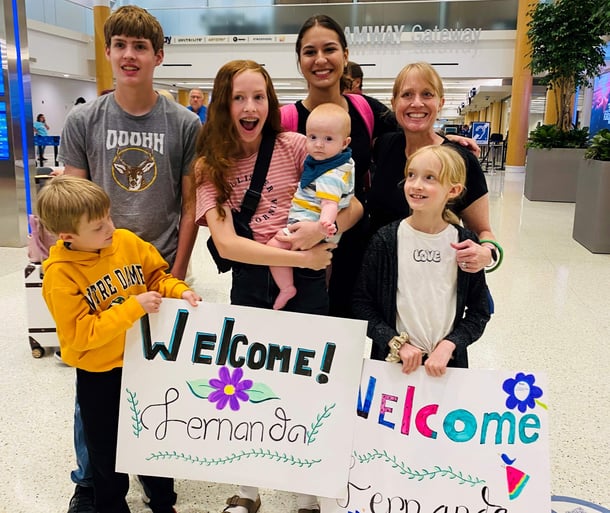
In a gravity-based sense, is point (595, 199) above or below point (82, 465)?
above

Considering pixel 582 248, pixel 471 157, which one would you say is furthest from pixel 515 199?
pixel 471 157

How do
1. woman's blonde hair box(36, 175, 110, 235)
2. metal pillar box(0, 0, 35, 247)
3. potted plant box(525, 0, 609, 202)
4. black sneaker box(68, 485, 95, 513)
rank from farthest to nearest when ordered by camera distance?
potted plant box(525, 0, 609, 202)
metal pillar box(0, 0, 35, 247)
black sneaker box(68, 485, 95, 513)
woman's blonde hair box(36, 175, 110, 235)

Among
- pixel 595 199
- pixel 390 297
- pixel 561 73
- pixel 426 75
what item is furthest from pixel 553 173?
pixel 390 297

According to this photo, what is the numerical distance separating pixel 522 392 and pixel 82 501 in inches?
56.1

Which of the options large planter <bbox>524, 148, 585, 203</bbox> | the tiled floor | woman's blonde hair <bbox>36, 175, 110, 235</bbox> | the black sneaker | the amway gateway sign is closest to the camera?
woman's blonde hair <bbox>36, 175, 110, 235</bbox>

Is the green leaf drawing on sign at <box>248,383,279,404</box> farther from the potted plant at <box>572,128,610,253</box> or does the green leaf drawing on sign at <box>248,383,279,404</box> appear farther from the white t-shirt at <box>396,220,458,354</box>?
the potted plant at <box>572,128,610,253</box>

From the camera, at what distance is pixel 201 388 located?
5.17 ft

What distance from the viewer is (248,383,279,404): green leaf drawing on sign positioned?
1555 millimetres

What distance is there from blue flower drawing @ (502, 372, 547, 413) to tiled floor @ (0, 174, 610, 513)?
2.34 ft

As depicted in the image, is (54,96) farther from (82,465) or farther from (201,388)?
(201,388)

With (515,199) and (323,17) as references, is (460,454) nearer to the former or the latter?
(323,17)

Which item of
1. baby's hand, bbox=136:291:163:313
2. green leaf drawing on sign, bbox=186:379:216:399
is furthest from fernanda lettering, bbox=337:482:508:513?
baby's hand, bbox=136:291:163:313

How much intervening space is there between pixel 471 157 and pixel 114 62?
1143 millimetres

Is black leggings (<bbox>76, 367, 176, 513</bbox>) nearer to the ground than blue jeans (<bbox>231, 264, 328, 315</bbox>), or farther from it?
nearer to the ground
